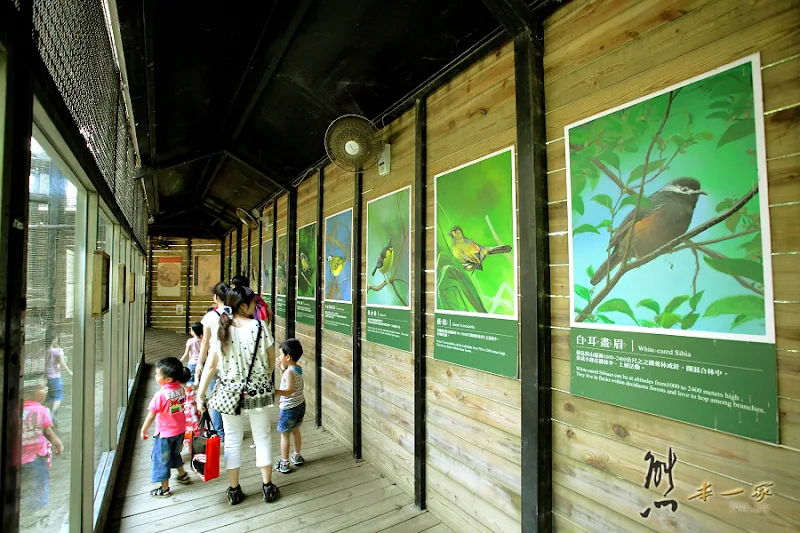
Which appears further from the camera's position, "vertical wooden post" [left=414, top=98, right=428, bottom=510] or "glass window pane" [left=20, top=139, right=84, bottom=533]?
"vertical wooden post" [left=414, top=98, right=428, bottom=510]

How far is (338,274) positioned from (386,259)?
3.67 ft

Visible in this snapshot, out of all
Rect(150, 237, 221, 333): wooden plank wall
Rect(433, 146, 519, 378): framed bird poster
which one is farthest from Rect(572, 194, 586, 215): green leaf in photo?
Rect(150, 237, 221, 333): wooden plank wall

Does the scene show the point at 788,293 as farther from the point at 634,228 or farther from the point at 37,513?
the point at 37,513

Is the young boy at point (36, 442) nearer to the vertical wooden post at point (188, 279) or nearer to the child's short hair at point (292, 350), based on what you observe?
the child's short hair at point (292, 350)

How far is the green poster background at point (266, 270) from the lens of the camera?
728 centimetres

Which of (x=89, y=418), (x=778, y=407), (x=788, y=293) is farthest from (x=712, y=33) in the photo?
(x=89, y=418)

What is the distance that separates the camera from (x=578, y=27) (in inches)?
81.7

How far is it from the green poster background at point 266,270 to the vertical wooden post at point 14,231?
6274 millimetres

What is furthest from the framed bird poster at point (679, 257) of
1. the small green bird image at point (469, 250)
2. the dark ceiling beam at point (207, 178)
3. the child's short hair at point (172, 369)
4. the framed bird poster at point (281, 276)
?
the dark ceiling beam at point (207, 178)

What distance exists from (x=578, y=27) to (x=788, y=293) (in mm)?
1592

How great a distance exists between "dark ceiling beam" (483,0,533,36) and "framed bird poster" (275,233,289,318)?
4.79m

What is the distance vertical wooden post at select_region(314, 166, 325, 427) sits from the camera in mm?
5027

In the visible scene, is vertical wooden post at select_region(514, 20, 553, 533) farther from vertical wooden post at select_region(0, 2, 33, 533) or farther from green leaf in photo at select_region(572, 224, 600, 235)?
vertical wooden post at select_region(0, 2, 33, 533)

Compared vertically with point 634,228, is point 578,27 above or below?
above
